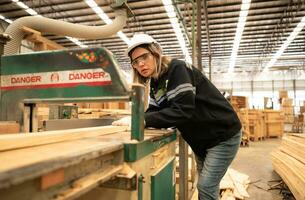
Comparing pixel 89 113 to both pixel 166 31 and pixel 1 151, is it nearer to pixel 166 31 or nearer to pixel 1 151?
pixel 1 151

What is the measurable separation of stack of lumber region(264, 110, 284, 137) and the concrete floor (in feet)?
9.78

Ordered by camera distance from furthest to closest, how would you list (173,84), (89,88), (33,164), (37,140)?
(173,84) < (89,88) < (37,140) < (33,164)

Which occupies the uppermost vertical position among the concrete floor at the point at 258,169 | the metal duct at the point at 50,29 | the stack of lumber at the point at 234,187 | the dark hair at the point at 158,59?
the metal duct at the point at 50,29

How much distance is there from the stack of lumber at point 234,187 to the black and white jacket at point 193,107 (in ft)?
6.43

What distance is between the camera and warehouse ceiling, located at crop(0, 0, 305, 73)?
7.72 meters

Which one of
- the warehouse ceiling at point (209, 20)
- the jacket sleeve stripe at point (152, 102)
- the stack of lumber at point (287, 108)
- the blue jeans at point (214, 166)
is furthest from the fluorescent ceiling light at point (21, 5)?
the stack of lumber at point (287, 108)

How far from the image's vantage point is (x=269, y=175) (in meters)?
5.78

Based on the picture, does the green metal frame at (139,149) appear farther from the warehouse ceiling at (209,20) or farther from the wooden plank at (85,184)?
the warehouse ceiling at (209,20)

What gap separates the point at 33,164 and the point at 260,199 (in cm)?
439

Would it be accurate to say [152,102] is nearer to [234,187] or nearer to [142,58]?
[142,58]

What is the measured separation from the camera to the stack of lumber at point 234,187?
13.5ft

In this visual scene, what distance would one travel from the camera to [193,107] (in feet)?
6.52

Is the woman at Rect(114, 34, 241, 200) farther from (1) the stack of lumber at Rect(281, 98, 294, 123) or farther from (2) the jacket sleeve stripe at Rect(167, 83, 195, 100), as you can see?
(1) the stack of lumber at Rect(281, 98, 294, 123)

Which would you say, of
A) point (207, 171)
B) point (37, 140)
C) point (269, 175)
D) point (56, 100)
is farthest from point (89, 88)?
point (269, 175)
